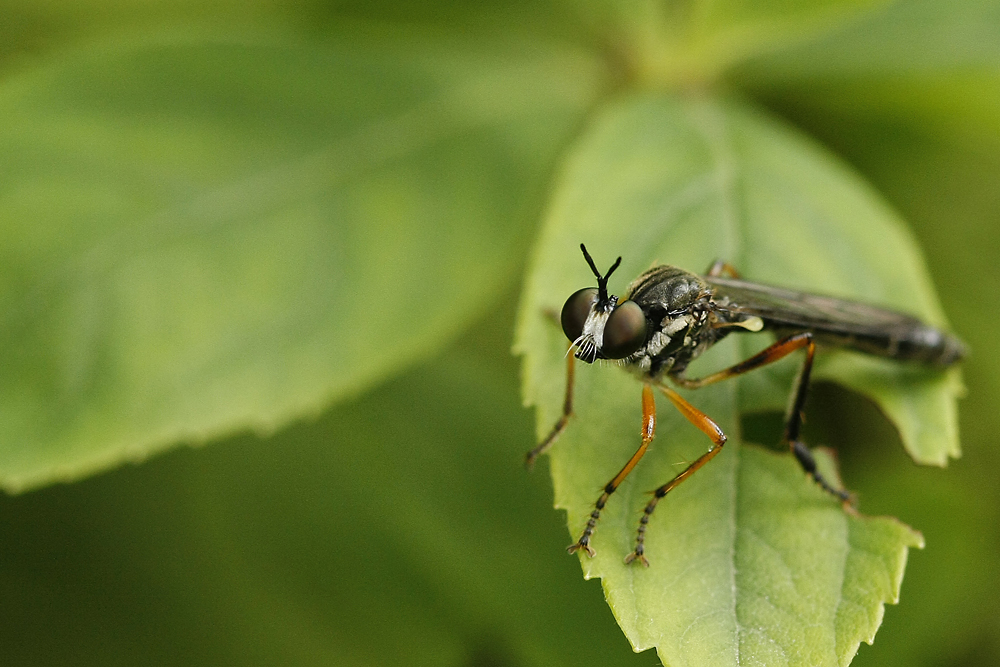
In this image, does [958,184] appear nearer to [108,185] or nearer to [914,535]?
[914,535]

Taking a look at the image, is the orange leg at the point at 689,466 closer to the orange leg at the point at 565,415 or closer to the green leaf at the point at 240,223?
the orange leg at the point at 565,415

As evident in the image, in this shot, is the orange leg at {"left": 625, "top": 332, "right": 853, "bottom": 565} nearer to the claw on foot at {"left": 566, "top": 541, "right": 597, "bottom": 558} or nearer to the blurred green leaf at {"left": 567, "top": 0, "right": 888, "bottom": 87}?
the claw on foot at {"left": 566, "top": 541, "right": 597, "bottom": 558}

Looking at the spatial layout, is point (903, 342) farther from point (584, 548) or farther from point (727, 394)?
point (584, 548)

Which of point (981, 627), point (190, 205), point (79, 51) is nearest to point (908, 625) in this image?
point (981, 627)

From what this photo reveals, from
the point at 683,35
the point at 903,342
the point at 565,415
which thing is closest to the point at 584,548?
the point at 565,415

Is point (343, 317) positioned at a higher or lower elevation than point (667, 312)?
higher

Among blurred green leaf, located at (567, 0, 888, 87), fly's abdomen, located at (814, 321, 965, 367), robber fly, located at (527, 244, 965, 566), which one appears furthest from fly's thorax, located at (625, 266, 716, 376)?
blurred green leaf, located at (567, 0, 888, 87)
